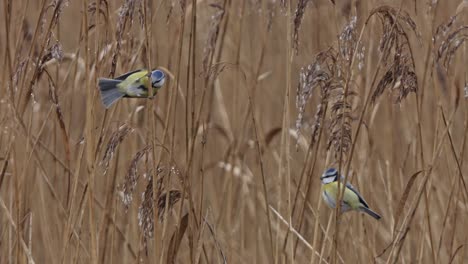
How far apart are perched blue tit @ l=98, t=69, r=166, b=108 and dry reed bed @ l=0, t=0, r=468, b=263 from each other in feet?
0.10

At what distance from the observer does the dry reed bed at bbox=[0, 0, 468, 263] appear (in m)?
1.35

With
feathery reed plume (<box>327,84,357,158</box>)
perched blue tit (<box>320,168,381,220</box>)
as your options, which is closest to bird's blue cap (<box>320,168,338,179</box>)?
perched blue tit (<box>320,168,381,220</box>)

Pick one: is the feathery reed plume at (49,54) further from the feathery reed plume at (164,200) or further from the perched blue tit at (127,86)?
the feathery reed plume at (164,200)

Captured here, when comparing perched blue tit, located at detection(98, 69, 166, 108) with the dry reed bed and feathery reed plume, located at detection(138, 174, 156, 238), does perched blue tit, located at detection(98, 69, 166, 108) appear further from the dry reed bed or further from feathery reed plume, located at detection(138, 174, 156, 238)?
feathery reed plume, located at detection(138, 174, 156, 238)

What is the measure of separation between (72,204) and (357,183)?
0.76m

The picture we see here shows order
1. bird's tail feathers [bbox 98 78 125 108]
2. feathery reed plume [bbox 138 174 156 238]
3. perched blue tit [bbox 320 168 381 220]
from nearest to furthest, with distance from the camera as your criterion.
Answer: bird's tail feathers [bbox 98 78 125 108]
feathery reed plume [bbox 138 174 156 238]
perched blue tit [bbox 320 168 381 220]

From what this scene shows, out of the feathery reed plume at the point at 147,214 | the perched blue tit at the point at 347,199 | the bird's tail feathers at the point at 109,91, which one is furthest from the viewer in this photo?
the perched blue tit at the point at 347,199

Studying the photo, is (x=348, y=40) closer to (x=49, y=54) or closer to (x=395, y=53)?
(x=395, y=53)

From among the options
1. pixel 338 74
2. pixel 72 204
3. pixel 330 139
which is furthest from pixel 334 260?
pixel 72 204

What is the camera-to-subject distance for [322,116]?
1387mm

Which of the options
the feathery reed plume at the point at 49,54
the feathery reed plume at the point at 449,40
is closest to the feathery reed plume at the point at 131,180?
the feathery reed plume at the point at 49,54

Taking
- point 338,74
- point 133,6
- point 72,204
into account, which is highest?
point 133,6

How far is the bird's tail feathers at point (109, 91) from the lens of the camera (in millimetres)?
1246

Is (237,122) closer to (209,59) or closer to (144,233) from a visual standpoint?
(209,59)
